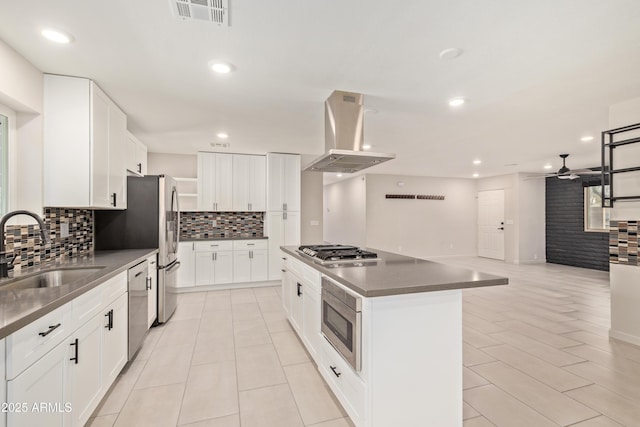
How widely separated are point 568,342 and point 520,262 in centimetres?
554

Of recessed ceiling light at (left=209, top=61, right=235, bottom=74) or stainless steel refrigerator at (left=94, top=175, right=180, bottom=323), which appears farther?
stainless steel refrigerator at (left=94, top=175, right=180, bottom=323)

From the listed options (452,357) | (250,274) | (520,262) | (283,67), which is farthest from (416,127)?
(520,262)

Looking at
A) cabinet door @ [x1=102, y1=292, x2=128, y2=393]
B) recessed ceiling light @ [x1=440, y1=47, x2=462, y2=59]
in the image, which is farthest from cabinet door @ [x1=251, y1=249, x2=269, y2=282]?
recessed ceiling light @ [x1=440, y1=47, x2=462, y2=59]

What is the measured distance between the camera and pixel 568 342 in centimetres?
294

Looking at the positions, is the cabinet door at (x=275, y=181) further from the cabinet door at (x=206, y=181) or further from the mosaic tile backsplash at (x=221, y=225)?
the cabinet door at (x=206, y=181)

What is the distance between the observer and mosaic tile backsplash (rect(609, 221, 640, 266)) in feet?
9.56

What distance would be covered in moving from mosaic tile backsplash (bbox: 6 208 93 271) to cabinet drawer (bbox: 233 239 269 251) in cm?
229

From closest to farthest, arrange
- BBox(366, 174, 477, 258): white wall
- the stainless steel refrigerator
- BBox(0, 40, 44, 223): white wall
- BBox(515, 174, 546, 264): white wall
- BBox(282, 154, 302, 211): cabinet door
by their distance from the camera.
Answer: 1. BBox(0, 40, 44, 223): white wall
2. the stainless steel refrigerator
3. BBox(282, 154, 302, 211): cabinet door
4. BBox(515, 174, 546, 264): white wall
5. BBox(366, 174, 477, 258): white wall

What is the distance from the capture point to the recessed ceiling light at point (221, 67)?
2248 millimetres

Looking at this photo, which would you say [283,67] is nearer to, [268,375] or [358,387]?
[358,387]

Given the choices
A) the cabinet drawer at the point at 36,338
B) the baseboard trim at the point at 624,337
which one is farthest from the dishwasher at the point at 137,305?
the baseboard trim at the point at 624,337

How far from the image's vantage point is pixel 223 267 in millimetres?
5180

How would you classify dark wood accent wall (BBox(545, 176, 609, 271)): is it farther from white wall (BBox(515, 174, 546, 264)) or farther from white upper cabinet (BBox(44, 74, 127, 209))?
white upper cabinet (BBox(44, 74, 127, 209))

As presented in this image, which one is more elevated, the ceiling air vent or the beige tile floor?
the ceiling air vent
